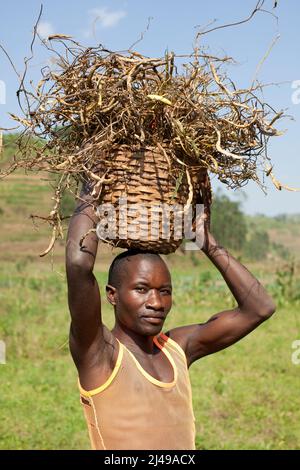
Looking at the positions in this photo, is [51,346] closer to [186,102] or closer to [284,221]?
[186,102]

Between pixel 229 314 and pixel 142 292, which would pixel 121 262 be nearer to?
pixel 142 292

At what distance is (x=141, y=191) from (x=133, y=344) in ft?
1.94

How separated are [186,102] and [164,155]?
19 cm

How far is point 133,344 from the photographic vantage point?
2.35 metres

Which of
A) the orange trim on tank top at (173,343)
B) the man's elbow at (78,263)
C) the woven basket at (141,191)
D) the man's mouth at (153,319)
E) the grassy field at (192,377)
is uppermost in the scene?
the woven basket at (141,191)

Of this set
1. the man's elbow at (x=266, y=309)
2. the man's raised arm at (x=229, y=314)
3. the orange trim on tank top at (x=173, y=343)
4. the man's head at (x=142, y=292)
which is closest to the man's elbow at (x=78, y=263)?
the man's head at (x=142, y=292)

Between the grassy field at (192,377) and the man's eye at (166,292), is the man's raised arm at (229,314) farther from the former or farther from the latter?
the grassy field at (192,377)

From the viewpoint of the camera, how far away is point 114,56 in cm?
210

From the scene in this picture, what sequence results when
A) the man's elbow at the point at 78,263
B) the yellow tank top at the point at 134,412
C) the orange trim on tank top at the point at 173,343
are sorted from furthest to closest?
the orange trim on tank top at the point at 173,343, the yellow tank top at the point at 134,412, the man's elbow at the point at 78,263

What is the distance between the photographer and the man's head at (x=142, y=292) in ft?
7.39

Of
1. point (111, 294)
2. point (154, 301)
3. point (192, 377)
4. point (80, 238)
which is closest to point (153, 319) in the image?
point (154, 301)

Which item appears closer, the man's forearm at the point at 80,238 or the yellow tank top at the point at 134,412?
the man's forearm at the point at 80,238

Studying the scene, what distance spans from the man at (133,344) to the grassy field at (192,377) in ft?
0.39

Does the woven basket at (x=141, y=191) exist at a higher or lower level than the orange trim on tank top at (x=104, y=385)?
higher
